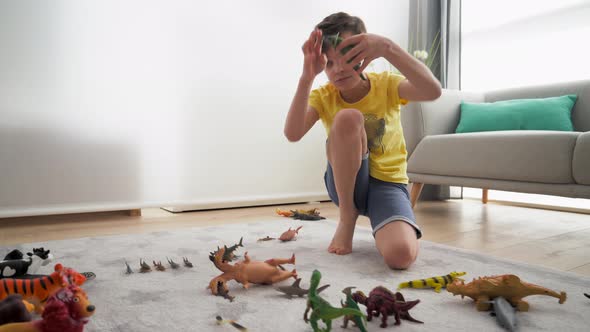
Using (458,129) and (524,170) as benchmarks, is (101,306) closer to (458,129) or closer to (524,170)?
(524,170)

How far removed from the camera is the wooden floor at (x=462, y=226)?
1318mm

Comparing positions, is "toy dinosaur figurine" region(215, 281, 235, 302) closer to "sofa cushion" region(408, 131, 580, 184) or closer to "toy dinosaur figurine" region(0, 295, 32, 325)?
"toy dinosaur figurine" region(0, 295, 32, 325)

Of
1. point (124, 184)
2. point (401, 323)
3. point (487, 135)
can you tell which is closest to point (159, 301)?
point (401, 323)

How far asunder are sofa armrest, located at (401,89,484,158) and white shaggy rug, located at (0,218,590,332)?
2.98 ft

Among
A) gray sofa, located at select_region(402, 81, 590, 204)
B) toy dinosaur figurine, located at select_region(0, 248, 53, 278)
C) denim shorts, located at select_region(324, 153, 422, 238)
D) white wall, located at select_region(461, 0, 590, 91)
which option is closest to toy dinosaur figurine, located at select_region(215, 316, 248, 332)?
toy dinosaur figurine, located at select_region(0, 248, 53, 278)

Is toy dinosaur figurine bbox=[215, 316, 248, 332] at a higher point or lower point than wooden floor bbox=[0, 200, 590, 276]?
higher

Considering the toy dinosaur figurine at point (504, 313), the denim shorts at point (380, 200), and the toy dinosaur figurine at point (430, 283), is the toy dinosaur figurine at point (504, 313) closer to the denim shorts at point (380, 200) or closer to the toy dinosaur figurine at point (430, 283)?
the toy dinosaur figurine at point (430, 283)

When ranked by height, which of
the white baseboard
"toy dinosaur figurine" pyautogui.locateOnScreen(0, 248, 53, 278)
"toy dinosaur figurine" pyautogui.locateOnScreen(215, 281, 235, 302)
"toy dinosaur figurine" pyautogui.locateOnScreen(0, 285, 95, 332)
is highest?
"toy dinosaur figurine" pyautogui.locateOnScreen(0, 285, 95, 332)

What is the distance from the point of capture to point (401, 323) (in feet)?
2.36

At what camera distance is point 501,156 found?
5.69 feet

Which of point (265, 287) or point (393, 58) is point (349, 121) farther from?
point (265, 287)

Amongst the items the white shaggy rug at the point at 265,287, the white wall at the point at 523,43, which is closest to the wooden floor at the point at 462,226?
the white shaggy rug at the point at 265,287

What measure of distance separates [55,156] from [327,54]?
1.42m

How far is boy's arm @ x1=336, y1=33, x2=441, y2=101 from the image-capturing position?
104cm
